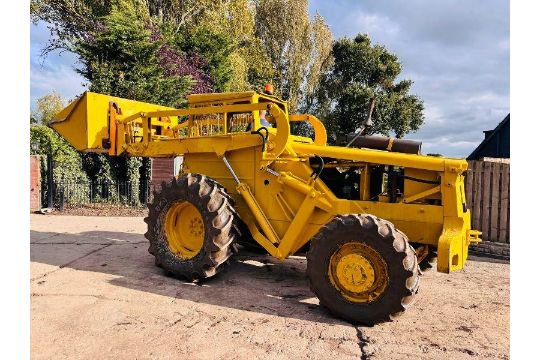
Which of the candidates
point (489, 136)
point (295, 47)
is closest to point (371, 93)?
point (295, 47)

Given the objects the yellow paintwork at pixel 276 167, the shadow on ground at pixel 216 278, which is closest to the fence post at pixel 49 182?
the shadow on ground at pixel 216 278

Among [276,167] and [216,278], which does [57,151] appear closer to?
[216,278]

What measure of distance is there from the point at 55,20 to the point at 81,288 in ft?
64.8

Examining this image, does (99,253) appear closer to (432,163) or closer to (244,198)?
(244,198)

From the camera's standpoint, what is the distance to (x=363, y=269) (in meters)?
3.92

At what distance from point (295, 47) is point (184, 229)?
81.5 ft

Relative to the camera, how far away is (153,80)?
14.8 meters

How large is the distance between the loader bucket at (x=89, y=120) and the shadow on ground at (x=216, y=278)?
5.71 ft

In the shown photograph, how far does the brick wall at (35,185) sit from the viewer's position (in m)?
12.2

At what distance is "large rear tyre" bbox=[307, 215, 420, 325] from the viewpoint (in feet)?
12.2

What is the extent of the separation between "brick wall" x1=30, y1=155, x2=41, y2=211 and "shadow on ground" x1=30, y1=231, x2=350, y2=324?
545 cm

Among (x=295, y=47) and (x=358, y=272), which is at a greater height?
(x=295, y=47)

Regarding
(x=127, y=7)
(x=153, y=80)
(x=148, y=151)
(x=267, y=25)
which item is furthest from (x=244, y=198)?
(x=267, y=25)

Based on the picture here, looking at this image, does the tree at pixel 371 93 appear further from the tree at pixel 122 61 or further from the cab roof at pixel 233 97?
the cab roof at pixel 233 97
